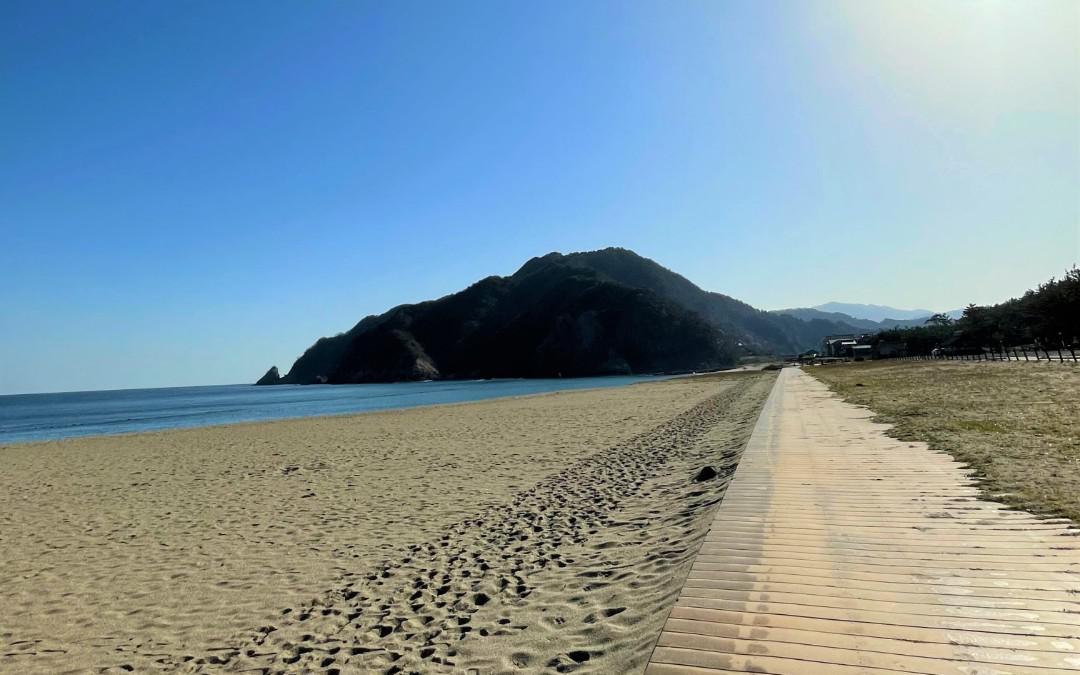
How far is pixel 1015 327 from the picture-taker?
74.3 m

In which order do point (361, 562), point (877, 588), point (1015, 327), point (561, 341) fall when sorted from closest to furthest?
point (877, 588), point (361, 562), point (1015, 327), point (561, 341)

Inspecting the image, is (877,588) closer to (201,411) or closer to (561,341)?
(201,411)

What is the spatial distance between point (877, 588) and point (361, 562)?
5733 millimetres

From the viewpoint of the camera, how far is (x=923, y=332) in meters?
111

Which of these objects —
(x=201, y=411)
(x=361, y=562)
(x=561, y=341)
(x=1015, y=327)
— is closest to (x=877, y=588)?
(x=361, y=562)

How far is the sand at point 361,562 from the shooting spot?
4.85 meters

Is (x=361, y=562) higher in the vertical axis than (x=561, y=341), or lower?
lower

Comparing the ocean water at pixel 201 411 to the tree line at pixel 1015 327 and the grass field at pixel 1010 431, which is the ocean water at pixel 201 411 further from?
the tree line at pixel 1015 327

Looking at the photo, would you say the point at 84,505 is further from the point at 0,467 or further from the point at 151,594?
the point at 0,467

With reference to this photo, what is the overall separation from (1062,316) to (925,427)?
47300mm

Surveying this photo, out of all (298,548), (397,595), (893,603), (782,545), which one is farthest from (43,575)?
(893,603)

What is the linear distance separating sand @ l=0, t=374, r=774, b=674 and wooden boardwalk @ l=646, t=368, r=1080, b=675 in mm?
607

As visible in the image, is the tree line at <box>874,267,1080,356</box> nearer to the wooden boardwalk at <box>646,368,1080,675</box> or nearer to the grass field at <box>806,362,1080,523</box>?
the grass field at <box>806,362,1080,523</box>

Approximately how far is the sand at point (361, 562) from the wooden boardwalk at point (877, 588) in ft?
1.99
